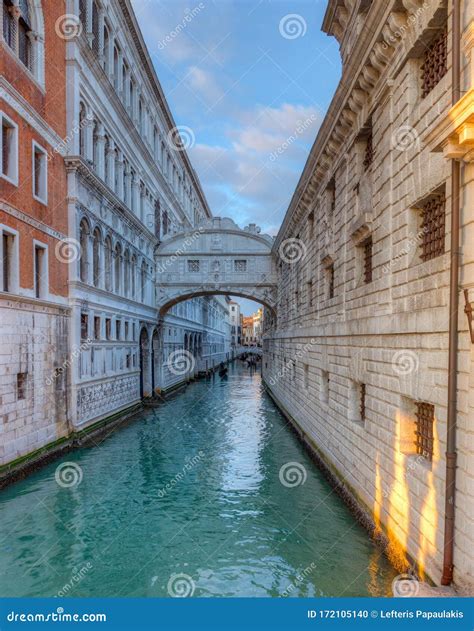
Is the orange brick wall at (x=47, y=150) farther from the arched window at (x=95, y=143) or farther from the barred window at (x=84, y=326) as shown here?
the arched window at (x=95, y=143)

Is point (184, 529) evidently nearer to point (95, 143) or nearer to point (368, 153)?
point (368, 153)

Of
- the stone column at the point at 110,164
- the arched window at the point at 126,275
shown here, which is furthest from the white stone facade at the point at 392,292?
the arched window at the point at 126,275

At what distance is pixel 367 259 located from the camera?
389 inches

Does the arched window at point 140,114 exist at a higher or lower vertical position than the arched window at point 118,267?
higher

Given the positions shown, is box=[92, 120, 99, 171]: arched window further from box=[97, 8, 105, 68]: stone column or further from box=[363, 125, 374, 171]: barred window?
box=[363, 125, 374, 171]: barred window

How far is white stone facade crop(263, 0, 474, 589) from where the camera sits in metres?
5.84

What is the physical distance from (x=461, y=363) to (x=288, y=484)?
7.24 meters

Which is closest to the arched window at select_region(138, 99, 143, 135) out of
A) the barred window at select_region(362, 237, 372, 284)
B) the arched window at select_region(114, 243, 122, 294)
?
the arched window at select_region(114, 243, 122, 294)

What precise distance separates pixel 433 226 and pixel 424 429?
275cm

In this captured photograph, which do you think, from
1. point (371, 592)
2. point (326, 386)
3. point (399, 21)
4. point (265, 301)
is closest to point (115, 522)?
point (371, 592)

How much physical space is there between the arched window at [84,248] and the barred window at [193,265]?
11.2 m

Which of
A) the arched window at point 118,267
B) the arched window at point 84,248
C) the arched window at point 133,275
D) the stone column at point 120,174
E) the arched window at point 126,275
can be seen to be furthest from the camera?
the arched window at point 133,275

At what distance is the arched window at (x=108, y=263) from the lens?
761 inches

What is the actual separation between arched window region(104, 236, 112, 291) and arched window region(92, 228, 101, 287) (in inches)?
35.9
